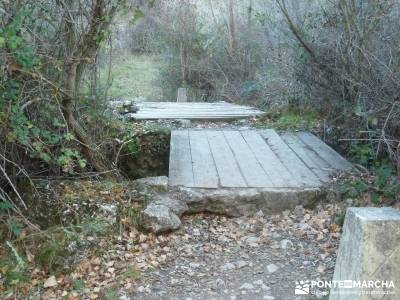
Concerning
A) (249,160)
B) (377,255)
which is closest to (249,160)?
(249,160)

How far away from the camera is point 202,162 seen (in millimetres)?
5273

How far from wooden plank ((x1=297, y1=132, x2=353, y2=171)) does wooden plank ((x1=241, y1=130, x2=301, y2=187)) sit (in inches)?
21.6

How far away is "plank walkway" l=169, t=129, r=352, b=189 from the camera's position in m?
4.65

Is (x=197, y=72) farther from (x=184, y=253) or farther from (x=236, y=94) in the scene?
(x=184, y=253)

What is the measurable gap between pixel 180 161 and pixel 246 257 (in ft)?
5.77

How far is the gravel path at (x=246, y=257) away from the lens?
3385 mm

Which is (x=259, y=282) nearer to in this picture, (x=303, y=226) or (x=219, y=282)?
(x=219, y=282)

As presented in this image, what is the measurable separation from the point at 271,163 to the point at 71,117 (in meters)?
2.19

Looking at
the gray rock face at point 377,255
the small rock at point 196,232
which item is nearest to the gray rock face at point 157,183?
the small rock at point 196,232

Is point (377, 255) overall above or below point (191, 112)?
below

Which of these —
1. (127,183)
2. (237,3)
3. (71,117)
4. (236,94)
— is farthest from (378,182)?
(237,3)

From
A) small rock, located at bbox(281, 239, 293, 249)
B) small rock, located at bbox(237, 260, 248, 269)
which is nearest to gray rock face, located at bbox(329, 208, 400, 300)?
small rock, located at bbox(237, 260, 248, 269)

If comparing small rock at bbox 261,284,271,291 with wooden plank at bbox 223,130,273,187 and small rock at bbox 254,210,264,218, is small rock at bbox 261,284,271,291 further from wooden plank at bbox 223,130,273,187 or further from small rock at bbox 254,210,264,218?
wooden plank at bbox 223,130,273,187

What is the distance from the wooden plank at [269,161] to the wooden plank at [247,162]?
58mm
